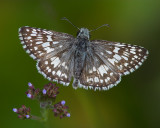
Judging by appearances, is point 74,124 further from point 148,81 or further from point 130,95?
point 148,81

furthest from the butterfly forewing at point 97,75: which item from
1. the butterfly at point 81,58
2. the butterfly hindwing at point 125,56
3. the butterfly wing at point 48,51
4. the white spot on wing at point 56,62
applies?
the white spot on wing at point 56,62

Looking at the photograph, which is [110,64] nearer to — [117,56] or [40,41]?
[117,56]

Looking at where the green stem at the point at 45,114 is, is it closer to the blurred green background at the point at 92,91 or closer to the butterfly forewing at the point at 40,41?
the blurred green background at the point at 92,91

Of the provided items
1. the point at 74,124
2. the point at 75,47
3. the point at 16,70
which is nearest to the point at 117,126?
the point at 74,124

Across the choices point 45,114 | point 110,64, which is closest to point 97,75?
point 110,64

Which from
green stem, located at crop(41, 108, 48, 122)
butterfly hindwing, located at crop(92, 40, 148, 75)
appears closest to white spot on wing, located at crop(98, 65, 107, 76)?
butterfly hindwing, located at crop(92, 40, 148, 75)

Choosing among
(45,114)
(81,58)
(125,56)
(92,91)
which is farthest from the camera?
(92,91)
